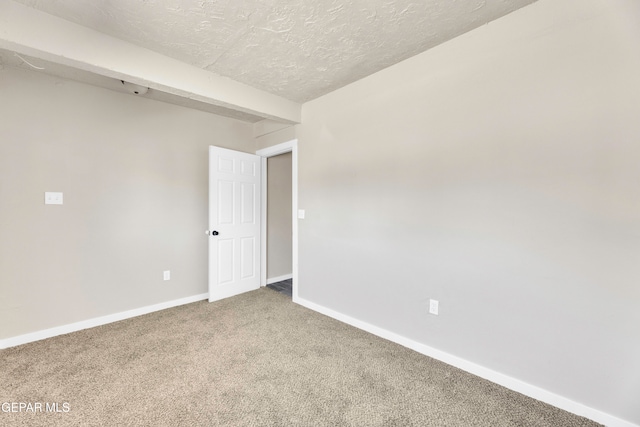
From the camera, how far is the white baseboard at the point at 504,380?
4.79 ft

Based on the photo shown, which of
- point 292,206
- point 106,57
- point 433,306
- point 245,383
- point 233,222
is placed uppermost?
point 106,57

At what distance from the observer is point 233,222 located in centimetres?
355

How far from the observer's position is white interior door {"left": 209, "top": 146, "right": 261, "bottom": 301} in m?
3.33

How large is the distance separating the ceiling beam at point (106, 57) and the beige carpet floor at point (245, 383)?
225 cm

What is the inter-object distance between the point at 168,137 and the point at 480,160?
3370mm

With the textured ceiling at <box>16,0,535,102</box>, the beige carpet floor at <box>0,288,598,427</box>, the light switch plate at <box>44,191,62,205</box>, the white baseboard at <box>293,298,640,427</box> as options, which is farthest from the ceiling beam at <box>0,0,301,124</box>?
the white baseboard at <box>293,298,640,427</box>

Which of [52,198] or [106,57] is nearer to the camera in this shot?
[106,57]

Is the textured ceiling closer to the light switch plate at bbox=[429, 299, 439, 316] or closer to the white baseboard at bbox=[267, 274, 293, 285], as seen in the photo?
the light switch plate at bbox=[429, 299, 439, 316]

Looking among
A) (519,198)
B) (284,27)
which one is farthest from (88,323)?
(519,198)

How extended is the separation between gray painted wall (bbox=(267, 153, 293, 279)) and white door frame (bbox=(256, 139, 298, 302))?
19 cm

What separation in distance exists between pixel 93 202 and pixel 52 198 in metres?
0.30

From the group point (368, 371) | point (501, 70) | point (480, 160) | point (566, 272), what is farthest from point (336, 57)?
point (368, 371)

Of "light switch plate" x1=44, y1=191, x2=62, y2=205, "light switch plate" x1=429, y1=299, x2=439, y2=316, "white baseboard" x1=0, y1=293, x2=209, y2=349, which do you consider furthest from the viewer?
"light switch plate" x1=44, y1=191, x2=62, y2=205

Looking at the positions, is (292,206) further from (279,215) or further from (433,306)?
(433,306)
